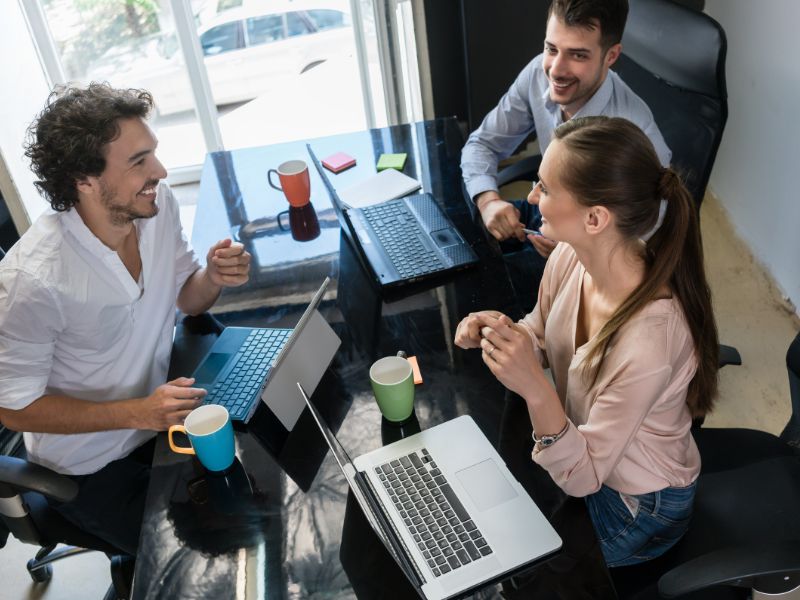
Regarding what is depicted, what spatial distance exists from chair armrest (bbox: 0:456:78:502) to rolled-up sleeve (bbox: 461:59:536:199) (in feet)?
4.01

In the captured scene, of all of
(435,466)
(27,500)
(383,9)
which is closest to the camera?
(435,466)

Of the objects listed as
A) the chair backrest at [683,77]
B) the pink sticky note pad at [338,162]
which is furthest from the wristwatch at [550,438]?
the pink sticky note pad at [338,162]

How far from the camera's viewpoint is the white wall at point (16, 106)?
2924 millimetres

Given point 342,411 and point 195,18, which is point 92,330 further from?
point 195,18

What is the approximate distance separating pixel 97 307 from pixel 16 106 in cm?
199

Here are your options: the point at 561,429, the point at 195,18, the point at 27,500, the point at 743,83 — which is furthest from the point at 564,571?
the point at 195,18

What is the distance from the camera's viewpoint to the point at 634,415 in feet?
4.00

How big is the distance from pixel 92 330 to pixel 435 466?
29.6 inches

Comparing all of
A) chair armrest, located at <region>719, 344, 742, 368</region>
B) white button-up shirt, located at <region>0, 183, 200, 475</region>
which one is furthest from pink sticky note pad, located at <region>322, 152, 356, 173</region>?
chair armrest, located at <region>719, 344, 742, 368</region>

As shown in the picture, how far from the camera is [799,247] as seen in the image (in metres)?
2.63

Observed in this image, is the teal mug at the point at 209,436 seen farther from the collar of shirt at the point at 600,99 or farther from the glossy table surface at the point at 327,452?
the collar of shirt at the point at 600,99

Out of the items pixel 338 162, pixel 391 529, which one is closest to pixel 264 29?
pixel 338 162

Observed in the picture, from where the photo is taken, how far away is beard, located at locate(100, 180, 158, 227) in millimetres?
1548

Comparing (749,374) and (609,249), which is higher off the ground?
(609,249)
